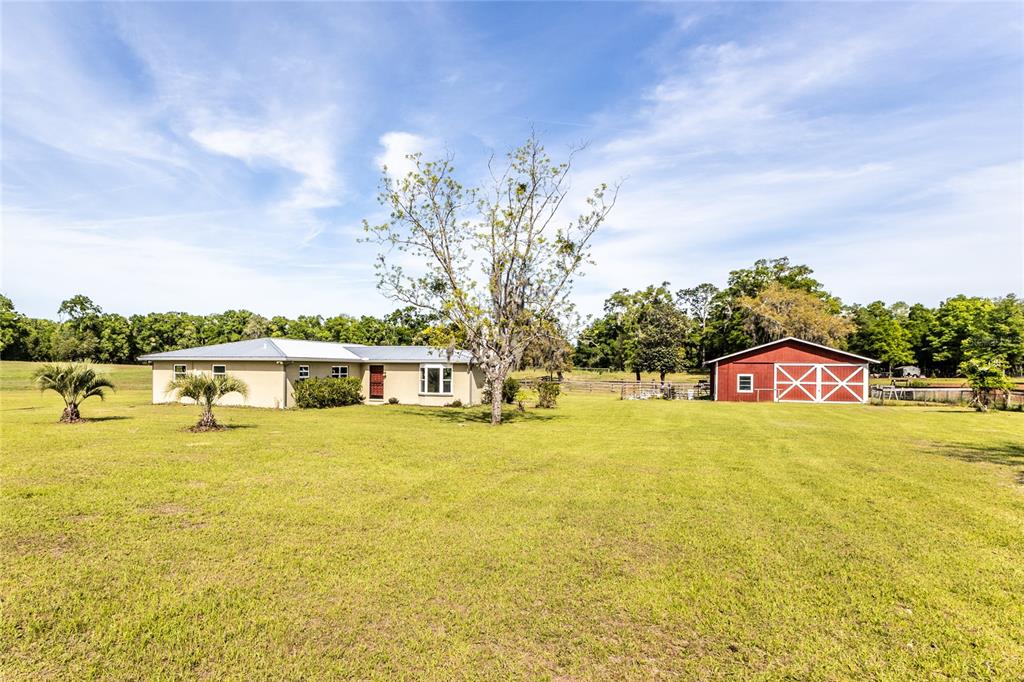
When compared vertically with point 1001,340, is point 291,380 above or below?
below

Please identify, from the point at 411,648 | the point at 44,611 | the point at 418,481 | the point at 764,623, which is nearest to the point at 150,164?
the point at 418,481

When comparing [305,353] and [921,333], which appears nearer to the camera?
[305,353]

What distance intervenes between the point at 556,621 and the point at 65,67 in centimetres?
1538

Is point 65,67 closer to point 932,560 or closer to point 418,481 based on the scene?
point 418,481

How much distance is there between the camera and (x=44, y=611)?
181 inches

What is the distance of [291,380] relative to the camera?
81.3ft

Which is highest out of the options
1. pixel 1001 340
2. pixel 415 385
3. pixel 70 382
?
pixel 1001 340

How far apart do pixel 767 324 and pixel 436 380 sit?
37354 millimetres

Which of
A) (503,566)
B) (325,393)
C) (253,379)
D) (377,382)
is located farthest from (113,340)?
(503,566)

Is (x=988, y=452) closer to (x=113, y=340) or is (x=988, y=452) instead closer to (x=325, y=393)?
(x=325, y=393)

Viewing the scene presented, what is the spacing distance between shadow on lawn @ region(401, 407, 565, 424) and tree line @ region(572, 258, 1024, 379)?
17.1 meters

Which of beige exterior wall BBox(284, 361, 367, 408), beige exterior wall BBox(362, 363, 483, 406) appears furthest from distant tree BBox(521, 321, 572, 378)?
beige exterior wall BBox(284, 361, 367, 408)

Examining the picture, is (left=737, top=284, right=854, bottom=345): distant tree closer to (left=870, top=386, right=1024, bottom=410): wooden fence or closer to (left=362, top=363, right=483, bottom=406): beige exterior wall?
(left=870, top=386, right=1024, bottom=410): wooden fence

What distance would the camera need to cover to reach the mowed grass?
13.3 ft
